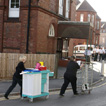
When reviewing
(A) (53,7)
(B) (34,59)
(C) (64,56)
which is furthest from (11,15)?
(C) (64,56)

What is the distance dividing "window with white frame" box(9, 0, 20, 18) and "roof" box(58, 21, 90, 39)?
4.56 meters

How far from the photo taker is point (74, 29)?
20.6 metres

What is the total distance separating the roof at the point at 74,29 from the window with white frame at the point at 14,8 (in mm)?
4563

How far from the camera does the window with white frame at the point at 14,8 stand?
59.2ft

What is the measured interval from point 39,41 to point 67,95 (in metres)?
8.43

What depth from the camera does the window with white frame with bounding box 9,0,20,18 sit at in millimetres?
18047

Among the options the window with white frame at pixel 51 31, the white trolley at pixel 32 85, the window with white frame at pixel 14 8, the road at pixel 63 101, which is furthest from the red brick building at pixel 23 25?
the white trolley at pixel 32 85

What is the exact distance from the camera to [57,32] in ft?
70.1

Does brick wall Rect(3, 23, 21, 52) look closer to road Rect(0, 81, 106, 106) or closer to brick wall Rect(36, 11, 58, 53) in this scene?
brick wall Rect(36, 11, 58, 53)

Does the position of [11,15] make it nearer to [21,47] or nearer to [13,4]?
[13,4]

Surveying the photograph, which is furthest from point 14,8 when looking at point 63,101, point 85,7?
point 85,7

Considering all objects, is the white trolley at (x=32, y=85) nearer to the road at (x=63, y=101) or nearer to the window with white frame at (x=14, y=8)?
the road at (x=63, y=101)

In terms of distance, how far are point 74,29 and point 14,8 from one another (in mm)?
5365

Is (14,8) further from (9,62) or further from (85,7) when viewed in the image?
(85,7)
